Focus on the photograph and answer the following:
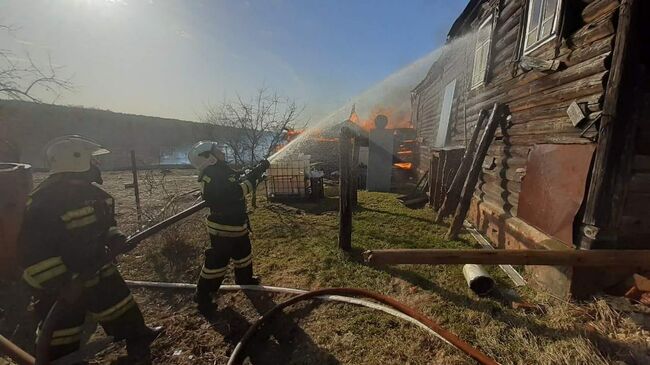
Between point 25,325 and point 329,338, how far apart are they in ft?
11.9

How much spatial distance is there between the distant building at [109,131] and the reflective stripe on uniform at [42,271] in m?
13.4

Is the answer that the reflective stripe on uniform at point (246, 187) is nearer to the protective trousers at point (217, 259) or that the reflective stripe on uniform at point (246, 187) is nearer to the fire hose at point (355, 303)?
the protective trousers at point (217, 259)

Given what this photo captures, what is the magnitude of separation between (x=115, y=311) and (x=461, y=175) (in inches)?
250

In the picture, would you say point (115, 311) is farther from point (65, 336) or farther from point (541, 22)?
point (541, 22)

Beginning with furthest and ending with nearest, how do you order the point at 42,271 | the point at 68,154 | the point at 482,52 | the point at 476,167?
the point at 482,52
the point at 476,167
the point at 68,154
the point at 42,271

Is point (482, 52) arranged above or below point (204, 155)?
above

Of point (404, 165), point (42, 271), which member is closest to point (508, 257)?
point (42, 271)

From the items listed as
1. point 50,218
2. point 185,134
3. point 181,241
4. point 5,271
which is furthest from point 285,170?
point 185,134

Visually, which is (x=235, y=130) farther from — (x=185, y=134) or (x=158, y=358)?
(x=185, y=134)

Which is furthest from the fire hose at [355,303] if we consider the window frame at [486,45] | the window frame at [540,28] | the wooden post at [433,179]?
the window frame at [486,45]

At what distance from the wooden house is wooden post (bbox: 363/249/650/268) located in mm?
320

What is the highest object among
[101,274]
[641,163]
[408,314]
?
[641,163]

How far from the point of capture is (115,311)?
2873 millimetres

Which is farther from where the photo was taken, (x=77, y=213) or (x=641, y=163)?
(x=641, y=163)
